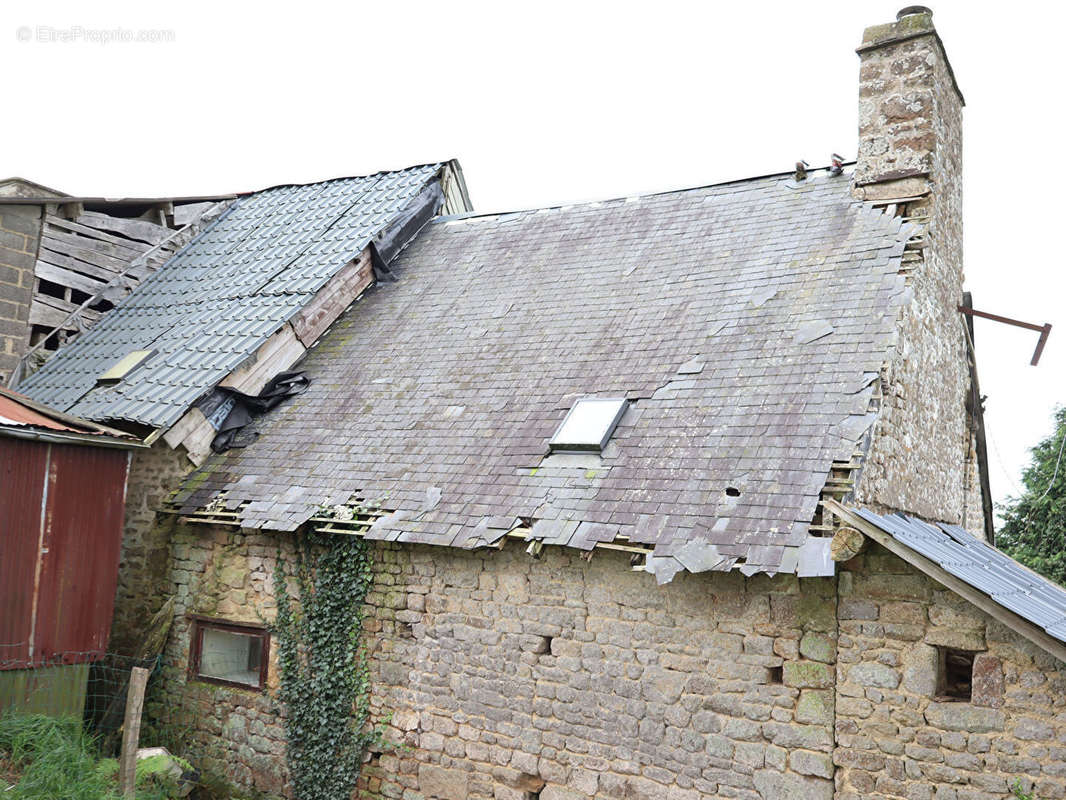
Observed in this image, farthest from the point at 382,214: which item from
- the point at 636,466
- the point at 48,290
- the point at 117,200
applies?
the point at 636,466

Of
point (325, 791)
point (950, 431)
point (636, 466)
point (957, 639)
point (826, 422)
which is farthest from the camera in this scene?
point (950, 431)

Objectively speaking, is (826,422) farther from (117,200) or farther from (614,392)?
(117,200)

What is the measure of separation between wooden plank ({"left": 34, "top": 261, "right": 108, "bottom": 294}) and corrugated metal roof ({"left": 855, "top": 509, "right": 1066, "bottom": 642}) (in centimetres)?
1151

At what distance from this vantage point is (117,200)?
14.0 metres

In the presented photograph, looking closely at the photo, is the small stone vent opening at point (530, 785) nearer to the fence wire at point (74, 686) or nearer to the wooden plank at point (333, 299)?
the fence wire at point (74, 686)

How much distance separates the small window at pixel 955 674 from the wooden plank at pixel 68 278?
40.6ft

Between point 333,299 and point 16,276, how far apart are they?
174 inches

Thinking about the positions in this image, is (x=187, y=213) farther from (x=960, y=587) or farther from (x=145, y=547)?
(x=960, y=587)

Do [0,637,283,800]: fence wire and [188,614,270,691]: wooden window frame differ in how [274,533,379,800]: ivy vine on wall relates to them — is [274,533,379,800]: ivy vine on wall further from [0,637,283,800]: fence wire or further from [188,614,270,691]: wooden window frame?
[0,637,283,800]: fence wire

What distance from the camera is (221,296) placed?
508 inches

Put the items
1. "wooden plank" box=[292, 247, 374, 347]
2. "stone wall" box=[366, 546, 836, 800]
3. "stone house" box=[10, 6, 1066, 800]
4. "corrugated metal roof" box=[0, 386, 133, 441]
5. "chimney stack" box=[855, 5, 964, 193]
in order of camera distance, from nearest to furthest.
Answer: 1. "stone house" box=[10, 6, 1066, 800]
2. "stone wall" box=[366, 546, 836, 800]
3. "corrugated metal roof" box=[0, 386, 133, 441]
4. "chimney stack" box=[855, 5, 964, 193]
5. "wooden plank" box=[292, 247, 374, 347]

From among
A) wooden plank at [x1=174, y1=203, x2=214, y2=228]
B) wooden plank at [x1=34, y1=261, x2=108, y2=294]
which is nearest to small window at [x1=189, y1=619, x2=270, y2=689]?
wooden plank at [x1=34, y1=261, x2=108, y2=294]

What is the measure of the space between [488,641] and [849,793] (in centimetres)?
329

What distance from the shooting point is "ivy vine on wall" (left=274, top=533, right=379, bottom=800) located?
893 centimetres
